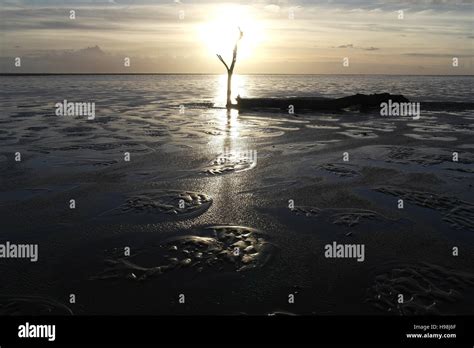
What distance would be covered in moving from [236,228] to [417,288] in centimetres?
352

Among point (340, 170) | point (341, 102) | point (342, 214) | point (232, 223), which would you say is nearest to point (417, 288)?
point (342, 214)

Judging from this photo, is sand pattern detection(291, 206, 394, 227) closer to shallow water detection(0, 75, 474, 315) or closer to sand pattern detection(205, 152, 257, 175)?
shallow water detection(0, 75, 474, 315)

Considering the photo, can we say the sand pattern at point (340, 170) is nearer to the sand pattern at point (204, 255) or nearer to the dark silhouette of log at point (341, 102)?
the sand pattern at point (204, 255)

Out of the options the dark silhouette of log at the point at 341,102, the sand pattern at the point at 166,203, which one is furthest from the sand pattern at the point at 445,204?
the dark silhouette of log at the point at 341,102

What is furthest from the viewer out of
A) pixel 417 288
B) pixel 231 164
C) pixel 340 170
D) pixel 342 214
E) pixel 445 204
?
pixel 231 164

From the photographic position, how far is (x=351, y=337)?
Answer: 4.80m

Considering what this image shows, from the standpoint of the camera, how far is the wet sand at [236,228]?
18.9 feet

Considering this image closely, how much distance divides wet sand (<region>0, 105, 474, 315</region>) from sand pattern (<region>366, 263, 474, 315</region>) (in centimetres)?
3

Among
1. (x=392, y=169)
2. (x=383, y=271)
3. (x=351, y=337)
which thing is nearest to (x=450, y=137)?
(x=392, y=169)

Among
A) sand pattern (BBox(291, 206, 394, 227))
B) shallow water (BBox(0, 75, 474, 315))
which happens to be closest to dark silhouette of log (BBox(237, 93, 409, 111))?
shallow water (BBox(0, 75, 474, 315))

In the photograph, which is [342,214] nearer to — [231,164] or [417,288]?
[417,288]

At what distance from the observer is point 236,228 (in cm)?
809

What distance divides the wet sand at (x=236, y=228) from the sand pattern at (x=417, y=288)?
0.08 ft

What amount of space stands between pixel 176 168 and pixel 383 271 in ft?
26.6
